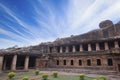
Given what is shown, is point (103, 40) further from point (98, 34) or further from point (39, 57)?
point (39, 57)

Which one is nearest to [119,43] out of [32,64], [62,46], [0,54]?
[62,46]

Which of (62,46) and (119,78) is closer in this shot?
(119,78)

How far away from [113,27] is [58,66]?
23.1 meters

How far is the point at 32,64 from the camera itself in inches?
1395

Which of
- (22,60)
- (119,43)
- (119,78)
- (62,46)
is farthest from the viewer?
(62,46)

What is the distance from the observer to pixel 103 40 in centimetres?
2856

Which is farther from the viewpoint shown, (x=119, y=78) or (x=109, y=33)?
(x=109, y=33)

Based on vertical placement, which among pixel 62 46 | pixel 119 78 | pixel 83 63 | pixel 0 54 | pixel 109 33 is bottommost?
pixel 119 78

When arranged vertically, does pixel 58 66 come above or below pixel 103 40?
below

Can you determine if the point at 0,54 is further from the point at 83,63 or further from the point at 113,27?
the point at 113,27

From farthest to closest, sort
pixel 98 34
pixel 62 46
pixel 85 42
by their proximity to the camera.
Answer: pixel 98 34, pixel 62 46, pixel 85 42

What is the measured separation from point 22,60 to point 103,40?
2426cm

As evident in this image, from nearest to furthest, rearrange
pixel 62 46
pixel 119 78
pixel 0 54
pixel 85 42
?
1. pixel 119 78
2. pixel 0 54
3. pixel 85 42
4. pixel 62 46

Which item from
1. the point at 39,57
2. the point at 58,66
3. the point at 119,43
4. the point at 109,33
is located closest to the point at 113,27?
the point at 109,33
